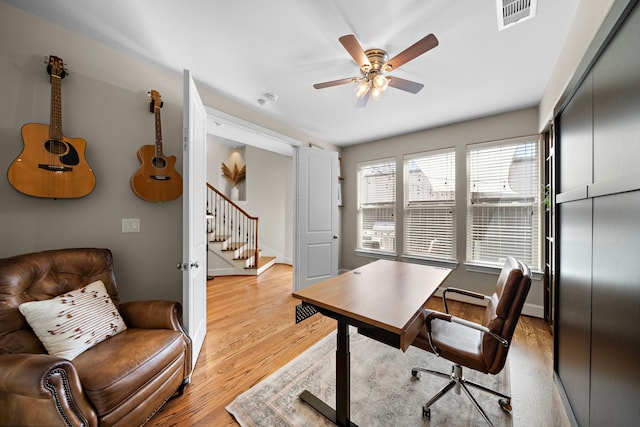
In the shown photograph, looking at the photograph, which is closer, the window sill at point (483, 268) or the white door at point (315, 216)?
the window sill at point (483, 268)

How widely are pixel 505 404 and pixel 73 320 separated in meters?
2.69

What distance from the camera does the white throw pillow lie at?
125 centimetres

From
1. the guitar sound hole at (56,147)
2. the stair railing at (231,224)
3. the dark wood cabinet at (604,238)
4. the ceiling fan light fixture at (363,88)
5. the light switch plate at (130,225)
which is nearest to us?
the dark wood cabinet at (604,238)

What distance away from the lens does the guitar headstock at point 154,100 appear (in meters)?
2.04

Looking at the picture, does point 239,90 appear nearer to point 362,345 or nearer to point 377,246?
point 362,345

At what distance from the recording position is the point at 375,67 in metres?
1.84

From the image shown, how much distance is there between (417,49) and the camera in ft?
4.91

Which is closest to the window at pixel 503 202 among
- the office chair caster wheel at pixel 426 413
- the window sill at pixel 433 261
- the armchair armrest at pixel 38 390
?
the window sill at pixel 433 261

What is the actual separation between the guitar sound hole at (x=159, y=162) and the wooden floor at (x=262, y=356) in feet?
5.70

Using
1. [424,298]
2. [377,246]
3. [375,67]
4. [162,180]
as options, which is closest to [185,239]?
[162,180]

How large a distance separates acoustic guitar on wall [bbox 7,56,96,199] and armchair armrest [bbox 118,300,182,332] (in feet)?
3.09

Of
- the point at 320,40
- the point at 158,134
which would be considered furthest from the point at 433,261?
the point at 158,134

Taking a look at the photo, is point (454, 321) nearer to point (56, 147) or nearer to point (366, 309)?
point (366, 309)

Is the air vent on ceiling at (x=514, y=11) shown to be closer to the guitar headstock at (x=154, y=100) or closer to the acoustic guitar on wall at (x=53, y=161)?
the guitar headstock at (x=154, y=100)
